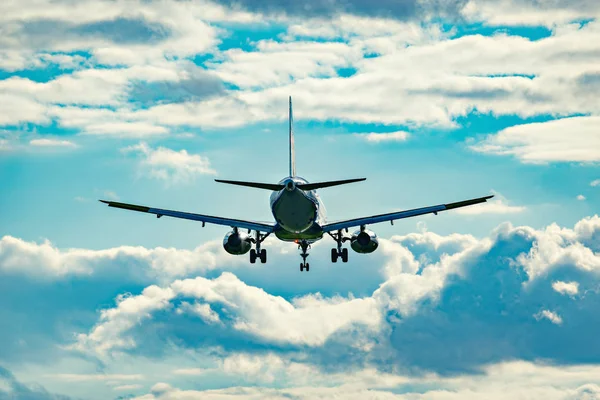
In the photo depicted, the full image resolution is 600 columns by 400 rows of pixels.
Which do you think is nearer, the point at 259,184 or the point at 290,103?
the point at 259,184

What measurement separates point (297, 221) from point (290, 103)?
132 feet

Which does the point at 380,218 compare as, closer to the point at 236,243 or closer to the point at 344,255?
the point at 344,255

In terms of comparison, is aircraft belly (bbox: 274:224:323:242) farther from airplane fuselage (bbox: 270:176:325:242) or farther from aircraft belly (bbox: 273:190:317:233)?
aircraft belly (bbox: 273:190:317:233)

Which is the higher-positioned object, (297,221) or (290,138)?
(290,138)

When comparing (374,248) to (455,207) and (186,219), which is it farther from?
(186,219)

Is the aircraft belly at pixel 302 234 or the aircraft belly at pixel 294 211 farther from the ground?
the aircraft belly at pixel 302 234

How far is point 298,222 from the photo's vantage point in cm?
9038

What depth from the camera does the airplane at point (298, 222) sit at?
87875mm

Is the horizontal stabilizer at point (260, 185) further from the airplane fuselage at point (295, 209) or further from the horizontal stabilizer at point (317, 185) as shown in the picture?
the horizontal stabilizer at point (317, 185)

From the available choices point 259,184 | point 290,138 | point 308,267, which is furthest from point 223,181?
point 290,138

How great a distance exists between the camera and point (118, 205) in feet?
330

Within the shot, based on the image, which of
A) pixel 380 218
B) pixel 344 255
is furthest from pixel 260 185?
pixel 344 255

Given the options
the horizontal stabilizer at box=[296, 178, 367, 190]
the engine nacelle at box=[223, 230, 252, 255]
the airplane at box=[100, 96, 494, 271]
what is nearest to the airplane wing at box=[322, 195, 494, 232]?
the airplane at box=[100, 96, 494, 271]

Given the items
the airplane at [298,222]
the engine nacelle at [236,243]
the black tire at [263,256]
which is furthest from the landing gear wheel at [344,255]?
the engine nacelle at [236,243]
